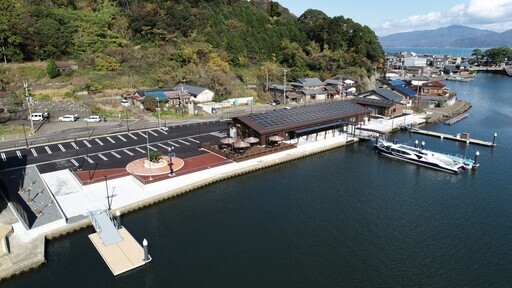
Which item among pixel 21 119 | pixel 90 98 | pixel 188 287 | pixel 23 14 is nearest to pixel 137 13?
pixel 23 14

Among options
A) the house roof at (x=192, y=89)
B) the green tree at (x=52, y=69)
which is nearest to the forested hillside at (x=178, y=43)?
the green tree at (x=52, y=69)

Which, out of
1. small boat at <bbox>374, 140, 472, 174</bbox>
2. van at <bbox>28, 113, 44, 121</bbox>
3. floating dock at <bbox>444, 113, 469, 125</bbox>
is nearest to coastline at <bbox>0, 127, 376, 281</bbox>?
small boat at <bbox>374, 140, 472, 174</bbox>

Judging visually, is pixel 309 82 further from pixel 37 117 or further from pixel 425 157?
pixel 37 117

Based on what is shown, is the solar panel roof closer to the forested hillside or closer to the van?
the forested hillside

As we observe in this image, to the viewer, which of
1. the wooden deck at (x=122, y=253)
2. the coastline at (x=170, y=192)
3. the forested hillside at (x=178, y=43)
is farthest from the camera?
the forested hillside at (x=178, y=43)

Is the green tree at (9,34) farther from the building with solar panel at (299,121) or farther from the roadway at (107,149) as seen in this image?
the building with solar panel at (299,121)

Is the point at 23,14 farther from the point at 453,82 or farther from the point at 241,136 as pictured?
the point at 453,82

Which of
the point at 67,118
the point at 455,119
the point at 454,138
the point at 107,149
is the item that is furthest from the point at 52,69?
the point at 455,119
